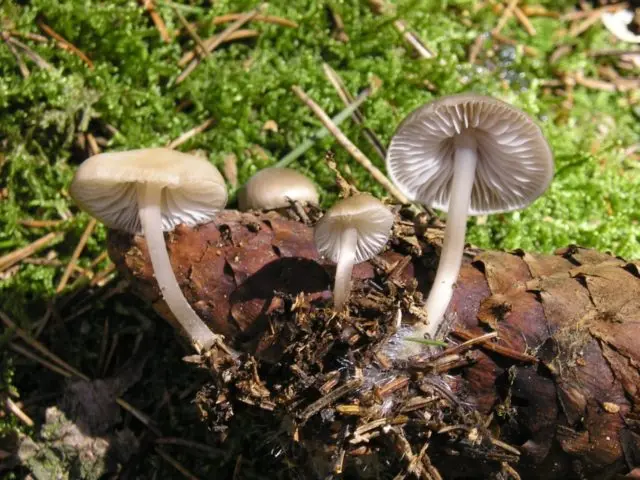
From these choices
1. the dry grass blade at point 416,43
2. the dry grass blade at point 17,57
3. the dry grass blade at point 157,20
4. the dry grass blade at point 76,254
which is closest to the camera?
the dry grass blade at point 76,254

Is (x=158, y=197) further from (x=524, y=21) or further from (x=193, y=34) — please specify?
(x=524, y=21)

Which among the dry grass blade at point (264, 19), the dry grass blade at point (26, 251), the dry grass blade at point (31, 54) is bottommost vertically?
the dry grass blade at point (26, 251)

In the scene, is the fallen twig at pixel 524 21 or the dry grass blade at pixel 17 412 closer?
the dry grass blade at pixel 17 412

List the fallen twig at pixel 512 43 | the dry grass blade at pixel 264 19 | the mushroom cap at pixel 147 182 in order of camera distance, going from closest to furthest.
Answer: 1. the mushroom cap at pixel 147 182
2. the dry grass blade at pixel 264 19
3. the fallen twig at pixel 512 43

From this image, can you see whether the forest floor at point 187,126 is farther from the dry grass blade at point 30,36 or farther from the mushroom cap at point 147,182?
the mushroom cap at point 147,182

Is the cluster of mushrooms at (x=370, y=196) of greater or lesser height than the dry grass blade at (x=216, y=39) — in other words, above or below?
below

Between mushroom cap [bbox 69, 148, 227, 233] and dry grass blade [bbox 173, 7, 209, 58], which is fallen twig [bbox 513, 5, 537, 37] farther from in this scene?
mushroom cap [bbox 69, 148, 227, 233]

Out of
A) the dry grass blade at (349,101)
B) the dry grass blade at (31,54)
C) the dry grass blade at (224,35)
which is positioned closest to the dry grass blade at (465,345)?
the dry grass blade at (349,101)

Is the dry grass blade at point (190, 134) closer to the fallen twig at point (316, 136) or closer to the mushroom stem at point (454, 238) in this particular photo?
the fallen twig at point (316, 136)
